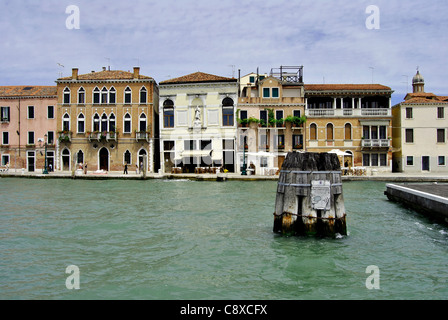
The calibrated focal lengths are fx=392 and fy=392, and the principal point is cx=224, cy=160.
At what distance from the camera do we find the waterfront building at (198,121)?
35.4 meters

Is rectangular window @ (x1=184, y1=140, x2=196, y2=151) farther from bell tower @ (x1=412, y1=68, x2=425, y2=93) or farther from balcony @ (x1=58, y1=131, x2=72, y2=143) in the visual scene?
bell tower @ (x1=412, y1=68, x2=425, y2=93)

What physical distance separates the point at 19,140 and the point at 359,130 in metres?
32.4

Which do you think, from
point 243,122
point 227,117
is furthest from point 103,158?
point 243,122

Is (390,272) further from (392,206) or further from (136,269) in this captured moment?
(392,206)

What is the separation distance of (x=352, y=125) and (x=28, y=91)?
31527mm

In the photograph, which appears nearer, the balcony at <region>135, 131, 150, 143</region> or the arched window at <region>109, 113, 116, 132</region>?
the balcony at <region>135, 131, 150, 143</region>

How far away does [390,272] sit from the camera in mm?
6449

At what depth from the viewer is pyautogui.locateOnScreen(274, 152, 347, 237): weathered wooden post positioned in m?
7.95

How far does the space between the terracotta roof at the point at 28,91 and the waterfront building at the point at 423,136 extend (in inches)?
1302

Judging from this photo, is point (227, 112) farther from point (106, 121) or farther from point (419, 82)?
point (419, 82)

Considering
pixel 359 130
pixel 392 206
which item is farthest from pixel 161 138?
pixel 392 206

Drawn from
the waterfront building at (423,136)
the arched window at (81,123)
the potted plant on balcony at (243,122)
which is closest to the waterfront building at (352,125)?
the waterfront building at (423,136)

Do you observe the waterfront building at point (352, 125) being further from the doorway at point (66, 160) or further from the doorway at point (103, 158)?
the doorway at point (66, 160)
